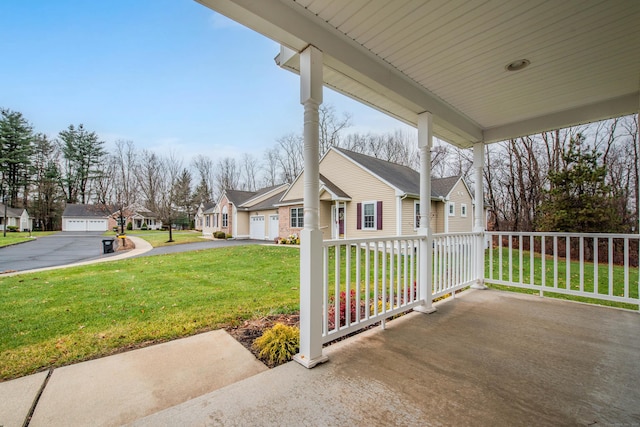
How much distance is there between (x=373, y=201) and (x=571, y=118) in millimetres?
7383

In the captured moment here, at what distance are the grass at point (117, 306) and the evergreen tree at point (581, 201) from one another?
8.76m

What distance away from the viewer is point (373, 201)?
11070mm

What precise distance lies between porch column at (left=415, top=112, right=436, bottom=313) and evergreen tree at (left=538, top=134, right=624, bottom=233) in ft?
27.0

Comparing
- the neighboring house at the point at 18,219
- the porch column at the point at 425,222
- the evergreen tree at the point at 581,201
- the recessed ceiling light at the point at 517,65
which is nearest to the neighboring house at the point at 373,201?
the evergreen tree at the point at 581,201

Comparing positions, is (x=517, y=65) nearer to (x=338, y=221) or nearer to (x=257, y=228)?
(x=338, y=221)

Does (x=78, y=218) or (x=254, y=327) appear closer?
(x=254, y=327)

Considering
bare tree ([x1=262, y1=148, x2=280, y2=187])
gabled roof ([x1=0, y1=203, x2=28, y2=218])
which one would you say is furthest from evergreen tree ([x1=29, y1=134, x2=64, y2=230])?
bare tree ([x1=262, y1=148, x2=280, y2=187])

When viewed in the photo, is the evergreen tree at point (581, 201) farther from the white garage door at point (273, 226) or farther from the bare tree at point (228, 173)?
the bare tree at point (228, 173)

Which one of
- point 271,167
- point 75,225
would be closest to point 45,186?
point 75,225

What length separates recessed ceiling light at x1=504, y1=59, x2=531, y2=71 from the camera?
8.71 ft

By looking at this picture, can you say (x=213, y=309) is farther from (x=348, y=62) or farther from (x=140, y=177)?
(x=140, y=177)

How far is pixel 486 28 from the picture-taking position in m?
2.20

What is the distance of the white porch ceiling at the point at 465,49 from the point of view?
1974mm

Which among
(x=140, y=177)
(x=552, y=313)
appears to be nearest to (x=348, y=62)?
(x=552, y=313)
